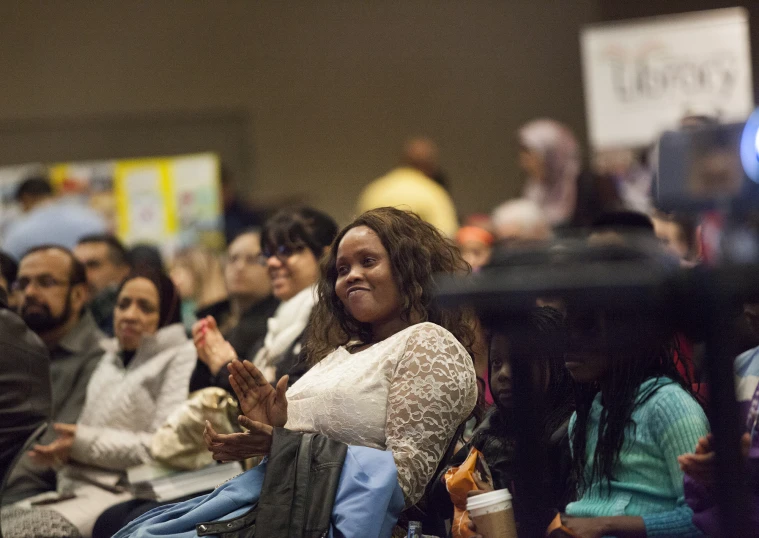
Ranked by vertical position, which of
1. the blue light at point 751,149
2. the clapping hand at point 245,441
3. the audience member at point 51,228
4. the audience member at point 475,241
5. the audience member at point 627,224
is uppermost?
the blue light at point 751,149

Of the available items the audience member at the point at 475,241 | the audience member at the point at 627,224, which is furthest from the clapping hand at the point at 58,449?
the audience member at the point at 475,241

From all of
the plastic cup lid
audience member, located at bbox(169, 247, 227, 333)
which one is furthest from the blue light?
audience member, located at bbox(169, 247, 227, 333)

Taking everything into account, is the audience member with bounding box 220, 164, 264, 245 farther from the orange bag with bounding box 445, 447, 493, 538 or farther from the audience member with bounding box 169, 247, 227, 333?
the orange bag with bounding box 445, 447, 493, 538

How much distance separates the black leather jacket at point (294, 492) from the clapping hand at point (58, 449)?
1440 mm

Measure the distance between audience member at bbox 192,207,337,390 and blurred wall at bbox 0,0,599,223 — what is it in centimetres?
495

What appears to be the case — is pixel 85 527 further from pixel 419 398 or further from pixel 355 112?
pixel 355 112

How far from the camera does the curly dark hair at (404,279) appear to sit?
2.87 metres

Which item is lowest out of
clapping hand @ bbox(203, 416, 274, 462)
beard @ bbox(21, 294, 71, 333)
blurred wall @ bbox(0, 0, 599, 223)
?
clapping hand @ bbox(203, 416, 274, 462)

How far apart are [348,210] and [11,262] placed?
459 cm

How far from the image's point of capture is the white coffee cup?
89.1 inches

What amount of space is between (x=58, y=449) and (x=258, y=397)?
1.51 m

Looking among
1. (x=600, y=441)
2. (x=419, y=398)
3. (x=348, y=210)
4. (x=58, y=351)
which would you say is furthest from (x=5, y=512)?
(x=348, y=210)

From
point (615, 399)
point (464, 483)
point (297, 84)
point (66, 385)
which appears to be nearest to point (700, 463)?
point (615, 399)

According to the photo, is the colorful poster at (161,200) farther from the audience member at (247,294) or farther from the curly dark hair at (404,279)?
the curly dark hair at (404,279)
